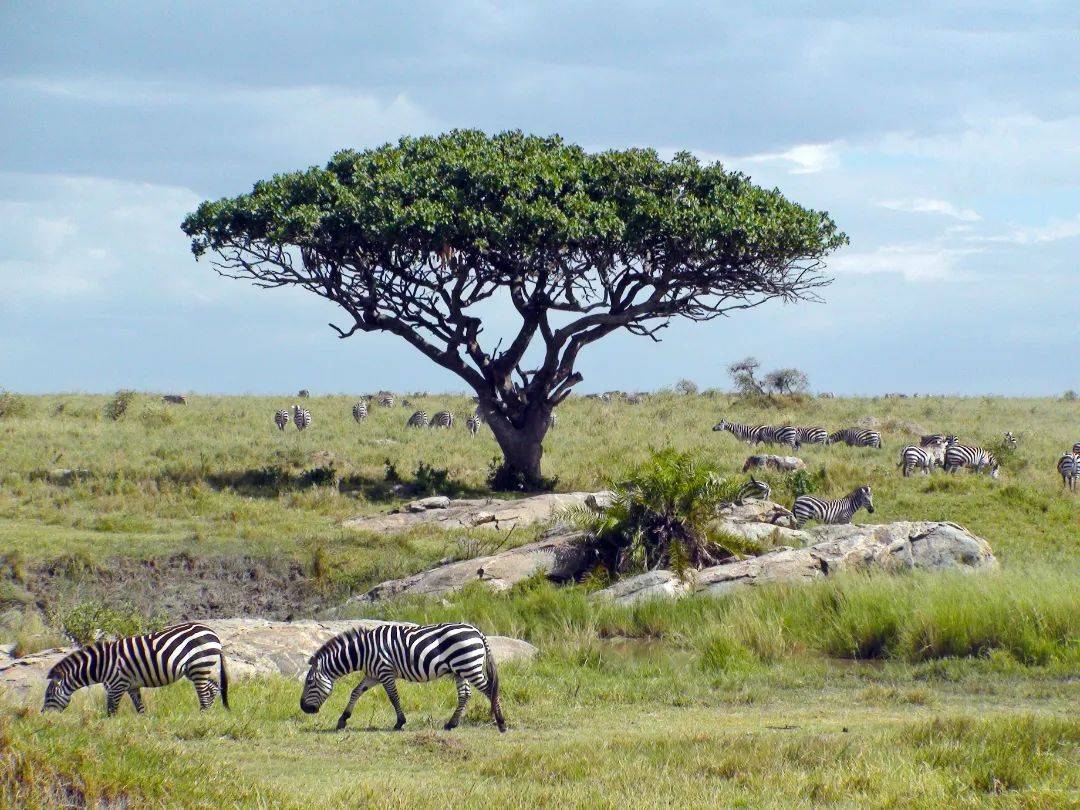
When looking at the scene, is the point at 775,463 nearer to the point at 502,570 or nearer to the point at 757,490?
the point at 757,490

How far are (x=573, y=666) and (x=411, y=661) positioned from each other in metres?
4.02

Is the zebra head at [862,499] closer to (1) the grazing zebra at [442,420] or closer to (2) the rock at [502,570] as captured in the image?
(2) the rock at [502,570]

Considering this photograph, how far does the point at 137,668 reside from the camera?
12.1 metres

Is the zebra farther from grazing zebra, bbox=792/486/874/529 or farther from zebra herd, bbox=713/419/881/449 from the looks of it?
grazing zebra, bbox=792/486/874/529

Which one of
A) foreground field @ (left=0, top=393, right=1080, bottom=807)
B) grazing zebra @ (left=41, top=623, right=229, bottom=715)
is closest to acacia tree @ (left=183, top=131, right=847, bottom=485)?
foreground field @ (left=0, top=393, right=1080, bottom=807)

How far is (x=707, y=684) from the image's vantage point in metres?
13.7

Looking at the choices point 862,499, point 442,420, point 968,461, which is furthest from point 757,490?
point 442,420

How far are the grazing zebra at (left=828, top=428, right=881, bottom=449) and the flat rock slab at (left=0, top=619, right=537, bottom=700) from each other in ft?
83.0

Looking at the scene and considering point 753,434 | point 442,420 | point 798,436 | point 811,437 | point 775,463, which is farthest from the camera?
point 442,420

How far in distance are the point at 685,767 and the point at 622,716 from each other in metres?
3.08

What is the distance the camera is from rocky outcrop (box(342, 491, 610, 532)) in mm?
26266

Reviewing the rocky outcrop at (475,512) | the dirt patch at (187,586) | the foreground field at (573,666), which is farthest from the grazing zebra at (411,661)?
the rocky outcrop at (475,512)

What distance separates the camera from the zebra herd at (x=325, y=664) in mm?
11344

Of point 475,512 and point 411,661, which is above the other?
point 475,512
